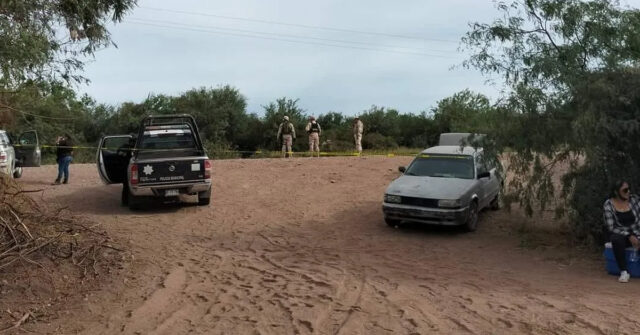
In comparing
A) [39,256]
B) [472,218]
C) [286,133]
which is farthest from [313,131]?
[39,256]

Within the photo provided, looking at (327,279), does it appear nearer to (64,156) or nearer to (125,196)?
(125,196)

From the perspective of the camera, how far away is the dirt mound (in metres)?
7.16

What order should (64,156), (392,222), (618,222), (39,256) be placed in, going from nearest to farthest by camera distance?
(39,256) → (618,222) → (392,222) → (64,156)

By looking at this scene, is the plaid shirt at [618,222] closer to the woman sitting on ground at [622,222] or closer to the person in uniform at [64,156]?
the woman sitting on ground at [622,222]

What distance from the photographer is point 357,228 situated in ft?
40.0

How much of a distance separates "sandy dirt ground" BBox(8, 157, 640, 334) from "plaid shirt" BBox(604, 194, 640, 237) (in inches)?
26.7

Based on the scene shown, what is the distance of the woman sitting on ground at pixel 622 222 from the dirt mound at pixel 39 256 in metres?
7.06

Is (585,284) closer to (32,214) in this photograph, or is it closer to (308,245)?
(308,245)

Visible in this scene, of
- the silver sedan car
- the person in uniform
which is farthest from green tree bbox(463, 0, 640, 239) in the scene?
the person in uniform

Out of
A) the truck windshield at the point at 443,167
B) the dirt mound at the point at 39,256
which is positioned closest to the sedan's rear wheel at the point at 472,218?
the truck windshield at the point at 443,167

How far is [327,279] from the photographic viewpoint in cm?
830

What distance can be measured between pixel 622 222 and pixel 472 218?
12.0 ft

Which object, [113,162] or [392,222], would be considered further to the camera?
[113,162]

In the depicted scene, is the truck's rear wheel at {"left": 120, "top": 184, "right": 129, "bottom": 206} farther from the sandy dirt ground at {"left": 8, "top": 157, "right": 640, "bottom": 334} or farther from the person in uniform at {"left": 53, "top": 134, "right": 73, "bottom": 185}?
the person in uniform at {"left": 53, "top": 134, "right": 73, "bottom": 185}
